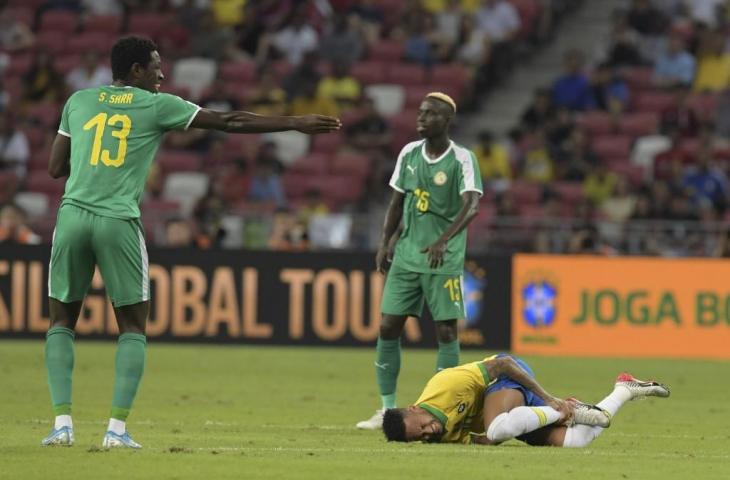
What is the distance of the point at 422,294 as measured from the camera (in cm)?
1274

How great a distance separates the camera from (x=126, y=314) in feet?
32.1

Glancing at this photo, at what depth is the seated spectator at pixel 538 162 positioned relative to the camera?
82.0 feet

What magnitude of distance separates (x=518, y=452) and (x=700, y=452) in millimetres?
1385

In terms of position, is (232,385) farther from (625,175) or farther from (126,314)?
(625,175)

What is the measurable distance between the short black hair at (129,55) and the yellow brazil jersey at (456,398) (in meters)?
2.76

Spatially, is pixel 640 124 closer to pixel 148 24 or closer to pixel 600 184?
pixel 600 184

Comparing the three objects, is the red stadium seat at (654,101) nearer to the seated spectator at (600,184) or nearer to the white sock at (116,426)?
the seated spectator at (600,184)

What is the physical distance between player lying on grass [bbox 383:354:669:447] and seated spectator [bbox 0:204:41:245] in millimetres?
12447

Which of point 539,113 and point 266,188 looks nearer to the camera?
point 266,188

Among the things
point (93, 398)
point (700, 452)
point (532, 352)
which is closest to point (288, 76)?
point (532, 352)

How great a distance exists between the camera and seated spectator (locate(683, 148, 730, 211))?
23.1m

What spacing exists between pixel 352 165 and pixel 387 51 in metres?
3.34

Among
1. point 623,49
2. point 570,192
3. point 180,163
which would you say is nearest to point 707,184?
point 570,192

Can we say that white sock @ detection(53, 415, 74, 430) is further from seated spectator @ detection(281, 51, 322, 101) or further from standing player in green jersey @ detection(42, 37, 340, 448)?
Answer: seated spectator @ detection(281, 51, 322, 101)
